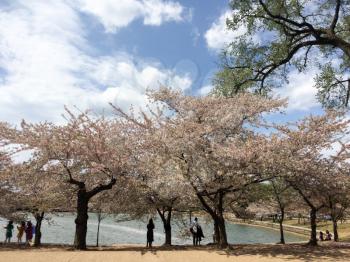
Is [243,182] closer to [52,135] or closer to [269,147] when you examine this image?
[269,147]

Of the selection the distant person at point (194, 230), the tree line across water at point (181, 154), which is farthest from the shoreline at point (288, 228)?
the tree line across water at point (181, 154)

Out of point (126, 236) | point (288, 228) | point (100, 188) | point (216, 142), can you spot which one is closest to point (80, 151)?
point (100, 188)

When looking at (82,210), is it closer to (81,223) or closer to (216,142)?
(81,223)

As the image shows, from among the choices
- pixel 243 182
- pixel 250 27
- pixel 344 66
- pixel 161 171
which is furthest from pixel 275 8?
pixel 161 171

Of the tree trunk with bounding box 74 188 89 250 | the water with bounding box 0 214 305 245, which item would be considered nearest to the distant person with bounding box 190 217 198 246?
the water with bounding box 0 214 305 245

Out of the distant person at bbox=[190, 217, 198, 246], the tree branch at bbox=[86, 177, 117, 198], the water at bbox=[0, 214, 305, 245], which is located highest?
the tree branch at bbox=[86, 177, 117, 198]

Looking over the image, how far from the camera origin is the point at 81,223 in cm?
2292

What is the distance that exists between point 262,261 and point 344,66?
433 inches

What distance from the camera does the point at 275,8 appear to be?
20469 mm

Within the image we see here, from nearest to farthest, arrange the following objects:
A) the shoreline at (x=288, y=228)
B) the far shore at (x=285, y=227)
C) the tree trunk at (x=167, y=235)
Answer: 1. the tree trunk at (x=167, y=235)
2. the far shore at (x=285, y=227)
3. the shoreline at (x=288, y=228)

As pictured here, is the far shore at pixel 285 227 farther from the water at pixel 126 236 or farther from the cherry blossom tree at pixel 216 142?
the cherry blossom tree at pixel 216 142

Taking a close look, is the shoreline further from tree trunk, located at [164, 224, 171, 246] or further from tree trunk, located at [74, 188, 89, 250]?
tree trunk, located at [74, 188, 89, 250]

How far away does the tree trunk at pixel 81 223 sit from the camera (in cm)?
2248

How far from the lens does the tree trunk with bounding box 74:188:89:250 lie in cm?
2248
